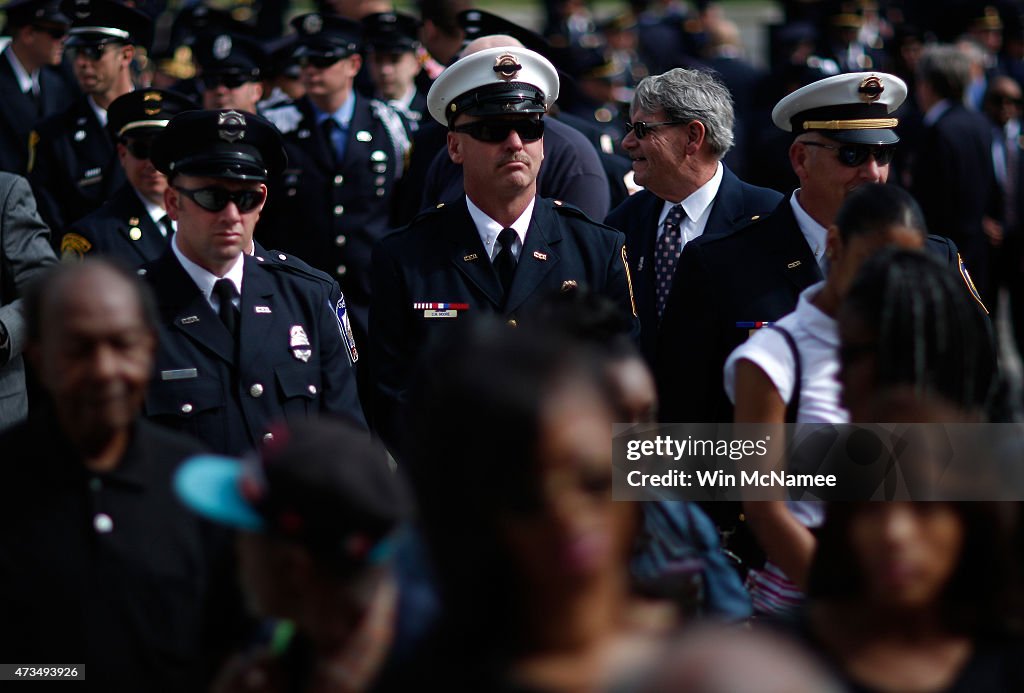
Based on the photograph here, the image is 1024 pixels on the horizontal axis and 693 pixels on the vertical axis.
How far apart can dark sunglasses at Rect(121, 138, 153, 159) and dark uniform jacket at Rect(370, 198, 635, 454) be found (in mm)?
1651

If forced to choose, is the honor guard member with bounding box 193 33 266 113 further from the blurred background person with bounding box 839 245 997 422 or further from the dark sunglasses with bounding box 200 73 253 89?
the blurred background person with bounding box 839 245 997 422

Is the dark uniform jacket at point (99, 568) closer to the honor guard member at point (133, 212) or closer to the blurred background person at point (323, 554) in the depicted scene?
the blurred background person at point (323, 554)

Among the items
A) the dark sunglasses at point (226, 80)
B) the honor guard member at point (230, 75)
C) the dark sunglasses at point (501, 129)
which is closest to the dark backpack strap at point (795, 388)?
the dark sunglasses at point (501, 129)

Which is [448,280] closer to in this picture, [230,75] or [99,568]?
[99,568]

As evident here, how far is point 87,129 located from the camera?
7.54 metres

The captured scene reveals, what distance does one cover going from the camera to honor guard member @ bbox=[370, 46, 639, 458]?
509cm

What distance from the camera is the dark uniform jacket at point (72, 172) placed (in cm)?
733

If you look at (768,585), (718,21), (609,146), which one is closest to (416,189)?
(609,146)

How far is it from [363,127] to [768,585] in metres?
4.73

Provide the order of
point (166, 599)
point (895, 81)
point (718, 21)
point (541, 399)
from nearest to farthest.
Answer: point (541, 399)
point (166, 599)
point (895, 81)
point (718, 21)

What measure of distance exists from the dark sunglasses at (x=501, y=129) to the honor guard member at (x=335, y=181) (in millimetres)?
2553

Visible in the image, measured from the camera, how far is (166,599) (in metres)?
3.13

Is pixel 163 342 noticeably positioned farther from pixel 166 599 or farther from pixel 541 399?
pixel 541 399

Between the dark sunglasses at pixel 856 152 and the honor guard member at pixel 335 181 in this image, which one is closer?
the dark sunglasses at pixel 856 152
